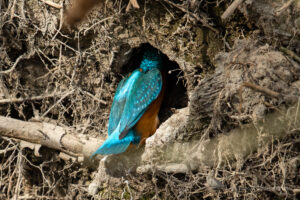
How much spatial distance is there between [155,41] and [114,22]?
0.43 metres

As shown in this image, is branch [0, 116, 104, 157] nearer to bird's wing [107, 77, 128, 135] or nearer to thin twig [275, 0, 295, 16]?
bird's wing [107, 77, 128, 135]

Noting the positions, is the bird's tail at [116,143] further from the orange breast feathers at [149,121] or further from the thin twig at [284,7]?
the thin twig at [284,7]

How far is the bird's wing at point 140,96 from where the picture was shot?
3.60m

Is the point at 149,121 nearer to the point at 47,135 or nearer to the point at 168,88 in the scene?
the point at 168,88

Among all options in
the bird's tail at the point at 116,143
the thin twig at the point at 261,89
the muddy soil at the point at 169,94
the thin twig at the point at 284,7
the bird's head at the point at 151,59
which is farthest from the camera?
the bird's head at the point at 151,59

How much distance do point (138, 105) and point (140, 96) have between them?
9cm

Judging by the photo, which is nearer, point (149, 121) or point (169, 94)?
point (149, 121)

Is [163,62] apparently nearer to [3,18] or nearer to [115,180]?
[115,180]

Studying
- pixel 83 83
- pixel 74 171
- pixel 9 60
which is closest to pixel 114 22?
pixel 83 83

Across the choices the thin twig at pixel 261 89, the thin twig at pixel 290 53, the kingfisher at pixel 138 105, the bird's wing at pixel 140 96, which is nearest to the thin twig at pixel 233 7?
the thin twig at pixel 290 53

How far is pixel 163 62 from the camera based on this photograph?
403cm

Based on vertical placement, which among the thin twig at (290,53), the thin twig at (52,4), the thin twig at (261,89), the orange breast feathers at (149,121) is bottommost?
the thin twig at (261,89)

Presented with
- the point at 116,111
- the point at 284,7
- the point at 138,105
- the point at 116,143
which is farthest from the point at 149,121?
the point at 284,7

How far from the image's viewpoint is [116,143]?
3.37 meters
